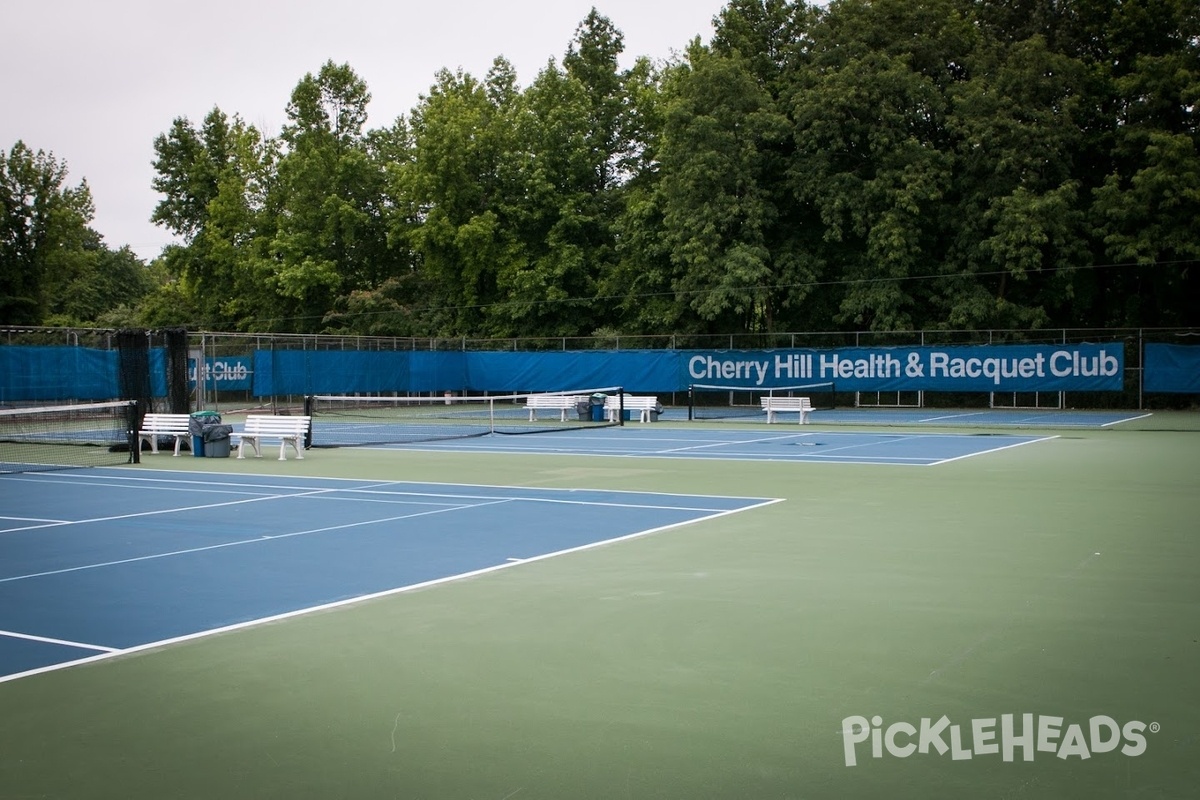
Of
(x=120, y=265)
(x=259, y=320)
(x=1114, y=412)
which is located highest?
(x=120, y=265)

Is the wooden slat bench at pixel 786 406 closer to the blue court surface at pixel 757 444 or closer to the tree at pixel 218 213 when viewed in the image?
the blue court surface at pixel 757 444

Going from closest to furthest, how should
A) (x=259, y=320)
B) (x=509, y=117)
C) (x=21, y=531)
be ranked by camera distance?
(x=21, y=531) → (x=509, y=117) → (x=259, y=320)

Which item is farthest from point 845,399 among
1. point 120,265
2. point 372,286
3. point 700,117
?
point 120,265

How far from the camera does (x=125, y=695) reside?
5.92 metres

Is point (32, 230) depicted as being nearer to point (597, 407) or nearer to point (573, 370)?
point (573, 370)

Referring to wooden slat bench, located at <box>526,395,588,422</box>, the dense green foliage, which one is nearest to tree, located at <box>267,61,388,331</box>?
the dense green foliage

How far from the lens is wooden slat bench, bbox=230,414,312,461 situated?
21109mm

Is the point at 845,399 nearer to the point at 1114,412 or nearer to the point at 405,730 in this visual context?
the point at 1114,412

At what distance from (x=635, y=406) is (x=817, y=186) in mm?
15072

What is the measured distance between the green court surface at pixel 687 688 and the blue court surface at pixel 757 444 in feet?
32.7

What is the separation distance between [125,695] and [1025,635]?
5073 mm

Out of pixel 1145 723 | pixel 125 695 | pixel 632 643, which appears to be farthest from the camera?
pixel 632 643

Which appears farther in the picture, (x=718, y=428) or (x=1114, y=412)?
(x=1114, y=412)

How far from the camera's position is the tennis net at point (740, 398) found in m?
36.2
